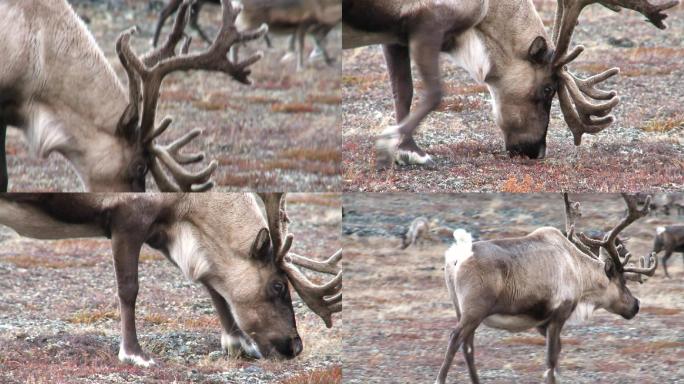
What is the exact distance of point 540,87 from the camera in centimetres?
806

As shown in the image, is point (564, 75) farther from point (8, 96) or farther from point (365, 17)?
point (8, 96)

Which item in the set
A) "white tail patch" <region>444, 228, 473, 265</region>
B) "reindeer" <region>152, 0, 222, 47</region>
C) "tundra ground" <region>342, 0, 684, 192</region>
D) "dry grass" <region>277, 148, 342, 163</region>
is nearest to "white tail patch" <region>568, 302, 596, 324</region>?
"tundra ground" <region>342, 0, 684, 192</region>

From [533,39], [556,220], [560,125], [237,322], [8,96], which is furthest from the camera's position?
[560,125]

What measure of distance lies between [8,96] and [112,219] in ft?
2.75

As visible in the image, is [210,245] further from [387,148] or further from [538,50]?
[538,50]

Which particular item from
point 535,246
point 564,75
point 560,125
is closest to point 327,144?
point 560,125

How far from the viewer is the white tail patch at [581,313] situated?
7.49 meters

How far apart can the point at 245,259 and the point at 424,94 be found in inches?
59.7

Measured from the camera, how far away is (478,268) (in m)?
6.67

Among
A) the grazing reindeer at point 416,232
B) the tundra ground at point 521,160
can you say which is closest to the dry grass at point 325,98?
the tundra ground at point 521,160

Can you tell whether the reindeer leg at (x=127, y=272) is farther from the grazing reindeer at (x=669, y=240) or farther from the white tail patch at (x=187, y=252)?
the grazing reindeer at (x=669, y=240)

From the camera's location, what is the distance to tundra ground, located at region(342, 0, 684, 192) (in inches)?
315

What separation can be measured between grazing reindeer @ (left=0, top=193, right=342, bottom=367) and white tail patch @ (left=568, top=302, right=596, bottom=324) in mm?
1466

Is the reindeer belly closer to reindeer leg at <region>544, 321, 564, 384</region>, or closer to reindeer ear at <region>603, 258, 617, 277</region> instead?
reindeer leg at <region>544, 321, 564, 384</region>
